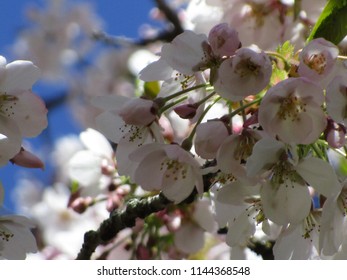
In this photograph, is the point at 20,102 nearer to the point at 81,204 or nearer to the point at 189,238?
the point at 81,204

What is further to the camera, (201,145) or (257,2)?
(257,2)

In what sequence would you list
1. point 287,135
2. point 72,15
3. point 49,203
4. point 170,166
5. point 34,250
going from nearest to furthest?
point 287,135 → point 170,166 → point 34,250 → point 49,203 → point 72,15

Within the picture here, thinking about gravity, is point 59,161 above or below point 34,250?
above

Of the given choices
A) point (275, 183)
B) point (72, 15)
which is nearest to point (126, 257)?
point (275, 183)

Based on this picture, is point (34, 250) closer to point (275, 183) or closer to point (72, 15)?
point (275, 183)

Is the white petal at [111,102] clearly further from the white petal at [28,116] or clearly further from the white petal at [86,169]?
the white petal at [86,169]

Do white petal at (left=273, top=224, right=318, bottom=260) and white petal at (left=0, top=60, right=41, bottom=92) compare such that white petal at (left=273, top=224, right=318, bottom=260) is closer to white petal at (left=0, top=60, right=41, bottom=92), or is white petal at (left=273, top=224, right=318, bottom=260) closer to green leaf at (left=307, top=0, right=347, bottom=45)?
green leaf at (left=307, top=0, right=347, bottom=45)

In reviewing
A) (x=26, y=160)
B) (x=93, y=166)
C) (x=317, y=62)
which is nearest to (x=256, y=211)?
(x=317, y=62)
